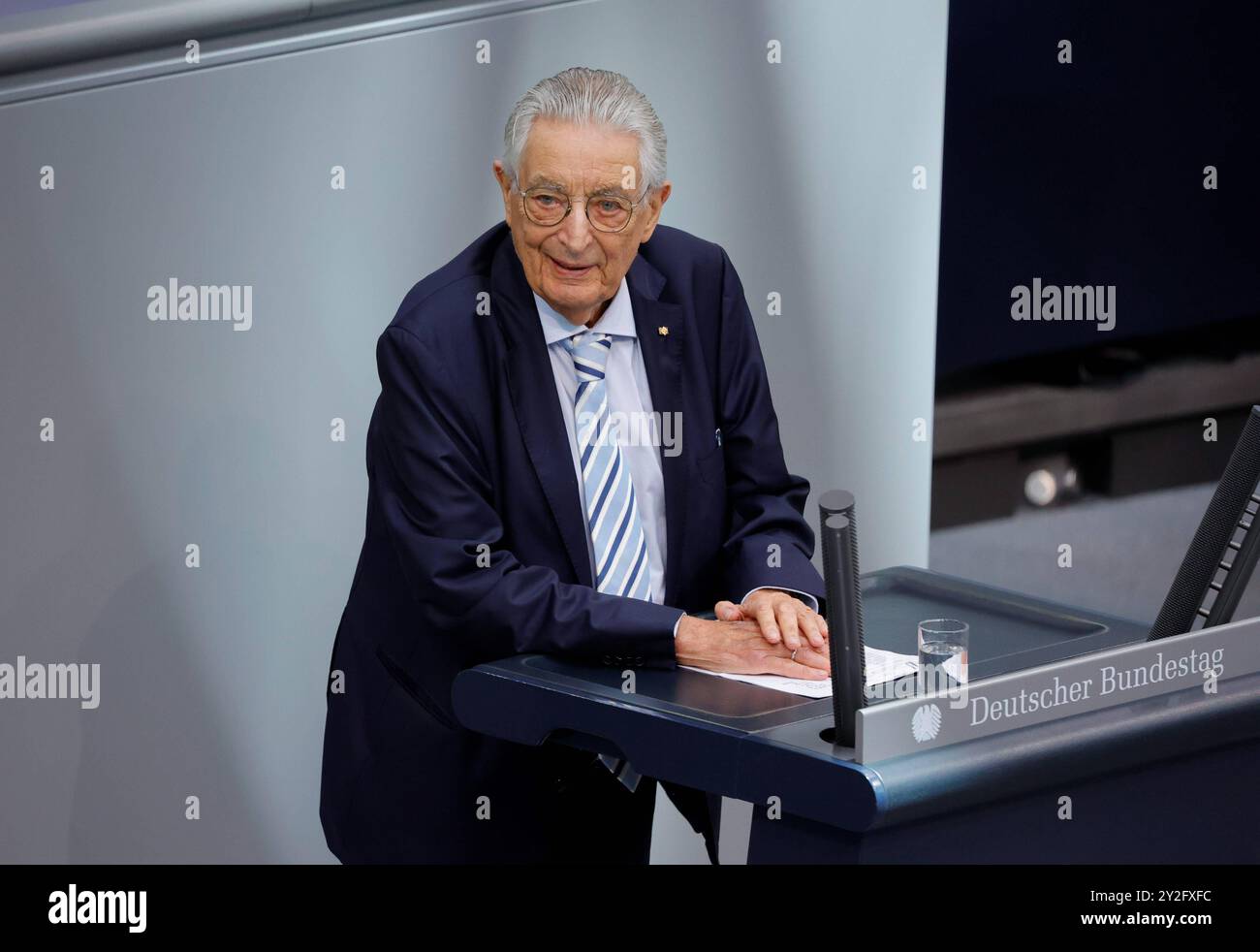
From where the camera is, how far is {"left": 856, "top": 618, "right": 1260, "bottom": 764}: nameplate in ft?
7.53

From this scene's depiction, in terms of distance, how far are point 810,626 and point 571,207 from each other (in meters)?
0.71

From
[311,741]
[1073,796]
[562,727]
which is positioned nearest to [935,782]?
[1073,796]

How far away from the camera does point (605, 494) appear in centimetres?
294

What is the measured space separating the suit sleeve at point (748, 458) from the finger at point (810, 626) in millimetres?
220

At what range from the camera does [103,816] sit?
364cm

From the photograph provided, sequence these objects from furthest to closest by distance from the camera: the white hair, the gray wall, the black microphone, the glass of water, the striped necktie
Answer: the gray wall, the striped necktie, the white hair, the glass of water, the black microphone

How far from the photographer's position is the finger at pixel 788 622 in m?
2.74

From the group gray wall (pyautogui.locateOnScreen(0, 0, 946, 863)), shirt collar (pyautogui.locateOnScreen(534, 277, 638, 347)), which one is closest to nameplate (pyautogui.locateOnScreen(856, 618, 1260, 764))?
shirt collar (pyautogui.locateOnScreen(534, 277, 638, 347))

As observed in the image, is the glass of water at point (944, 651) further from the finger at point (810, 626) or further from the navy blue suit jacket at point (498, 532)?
the navy blue suit jacket at point (498, 532)

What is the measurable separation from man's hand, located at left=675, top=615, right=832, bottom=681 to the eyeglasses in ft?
1.98

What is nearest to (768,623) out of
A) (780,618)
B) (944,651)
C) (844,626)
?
(780,618)

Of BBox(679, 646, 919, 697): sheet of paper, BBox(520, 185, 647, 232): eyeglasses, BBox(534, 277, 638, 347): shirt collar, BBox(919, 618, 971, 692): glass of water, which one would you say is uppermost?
BBox(520, 185, 647, 232): eyeglasses

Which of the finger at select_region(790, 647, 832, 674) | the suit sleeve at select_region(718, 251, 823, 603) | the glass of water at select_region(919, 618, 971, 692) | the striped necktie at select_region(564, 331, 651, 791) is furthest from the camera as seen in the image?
the suit sleeve at select_region(718, 251, 823, 603)

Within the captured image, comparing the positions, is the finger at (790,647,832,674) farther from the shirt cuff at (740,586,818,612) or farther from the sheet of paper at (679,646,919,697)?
the shirt cuff at (740,586,818,612)
